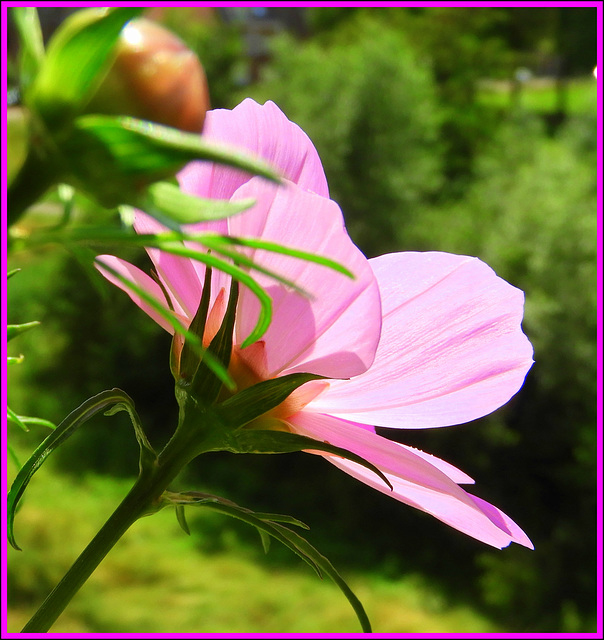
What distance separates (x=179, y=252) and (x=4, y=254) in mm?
23

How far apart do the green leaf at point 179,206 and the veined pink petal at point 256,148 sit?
2.6 inches

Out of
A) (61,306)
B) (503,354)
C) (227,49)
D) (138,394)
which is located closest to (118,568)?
(138,394)

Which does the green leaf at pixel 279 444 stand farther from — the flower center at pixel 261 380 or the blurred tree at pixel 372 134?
the blurred tree at pixel 372 134

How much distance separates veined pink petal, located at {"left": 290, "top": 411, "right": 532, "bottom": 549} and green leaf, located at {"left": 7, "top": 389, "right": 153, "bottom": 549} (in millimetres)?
36

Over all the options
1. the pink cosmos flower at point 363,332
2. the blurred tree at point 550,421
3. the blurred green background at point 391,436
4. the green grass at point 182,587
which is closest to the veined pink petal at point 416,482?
the pink cosmos flower at point 363,332

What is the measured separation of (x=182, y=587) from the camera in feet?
11.8

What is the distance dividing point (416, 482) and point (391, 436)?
8.11 ft

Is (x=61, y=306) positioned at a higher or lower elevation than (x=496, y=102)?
lower

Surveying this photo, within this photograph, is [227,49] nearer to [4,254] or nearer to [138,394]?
[138,394]

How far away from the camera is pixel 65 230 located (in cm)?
9

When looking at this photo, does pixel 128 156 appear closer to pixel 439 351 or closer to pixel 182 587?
pixel 439 351

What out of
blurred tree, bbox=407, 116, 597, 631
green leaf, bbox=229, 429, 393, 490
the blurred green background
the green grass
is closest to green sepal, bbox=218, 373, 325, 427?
green leaf, bbox=229, 429, 393, 490

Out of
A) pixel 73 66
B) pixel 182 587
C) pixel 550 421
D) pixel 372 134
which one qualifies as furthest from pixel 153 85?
pixel 372 134

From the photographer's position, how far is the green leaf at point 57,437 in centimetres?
16
